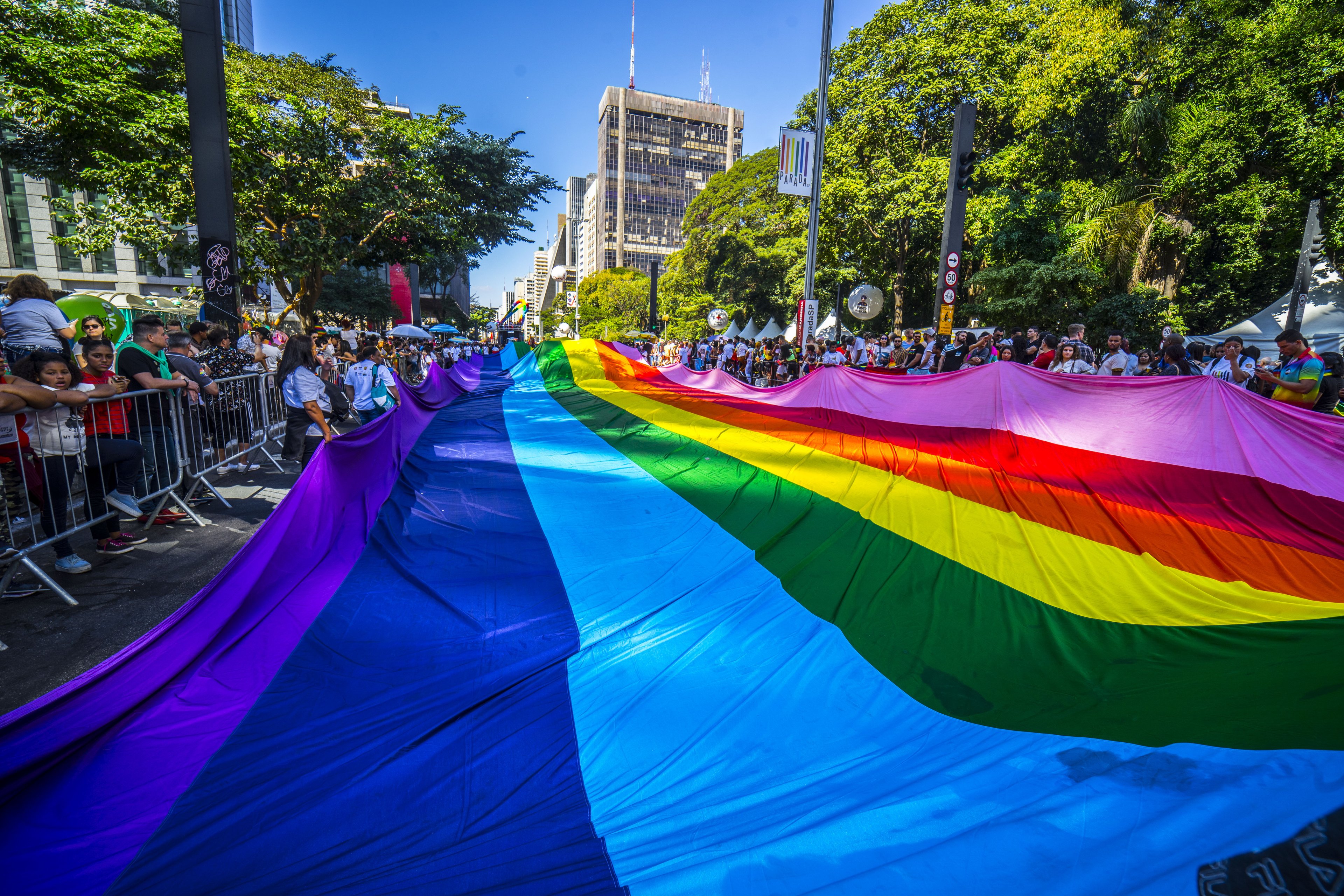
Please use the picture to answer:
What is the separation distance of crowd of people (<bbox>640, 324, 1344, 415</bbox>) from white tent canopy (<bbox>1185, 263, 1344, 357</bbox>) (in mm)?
768

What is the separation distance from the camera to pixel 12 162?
1716cm

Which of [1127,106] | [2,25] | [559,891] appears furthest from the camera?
[1127,106]

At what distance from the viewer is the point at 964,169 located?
10.5 metres

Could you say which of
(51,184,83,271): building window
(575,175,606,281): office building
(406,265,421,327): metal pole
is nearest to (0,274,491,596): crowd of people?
(406,265,421,327): metal pole

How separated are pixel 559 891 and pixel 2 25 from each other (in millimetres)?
21688

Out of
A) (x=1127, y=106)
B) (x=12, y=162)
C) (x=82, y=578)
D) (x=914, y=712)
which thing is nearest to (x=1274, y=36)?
(x=1127, y=106)

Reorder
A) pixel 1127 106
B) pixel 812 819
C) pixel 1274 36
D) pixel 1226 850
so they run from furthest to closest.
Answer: pixel 1127 106 < pixel 1274 36 < pixel 812 819 < pixel 1226 850

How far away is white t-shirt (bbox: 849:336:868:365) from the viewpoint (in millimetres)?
15977

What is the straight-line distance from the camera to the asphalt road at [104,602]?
3.04 meters

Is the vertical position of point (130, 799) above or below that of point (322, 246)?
below

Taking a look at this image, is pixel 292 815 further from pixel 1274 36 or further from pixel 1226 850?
pixel 1274 36

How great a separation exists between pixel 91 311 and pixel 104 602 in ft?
41.6

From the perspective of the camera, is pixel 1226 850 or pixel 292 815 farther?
pixel 292 815

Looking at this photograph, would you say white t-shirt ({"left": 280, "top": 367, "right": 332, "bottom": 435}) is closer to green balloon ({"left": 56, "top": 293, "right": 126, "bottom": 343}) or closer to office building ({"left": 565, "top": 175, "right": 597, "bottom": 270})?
green balloon ({"left": 56, "top": 293, "right": 126, "bottom": 343})
